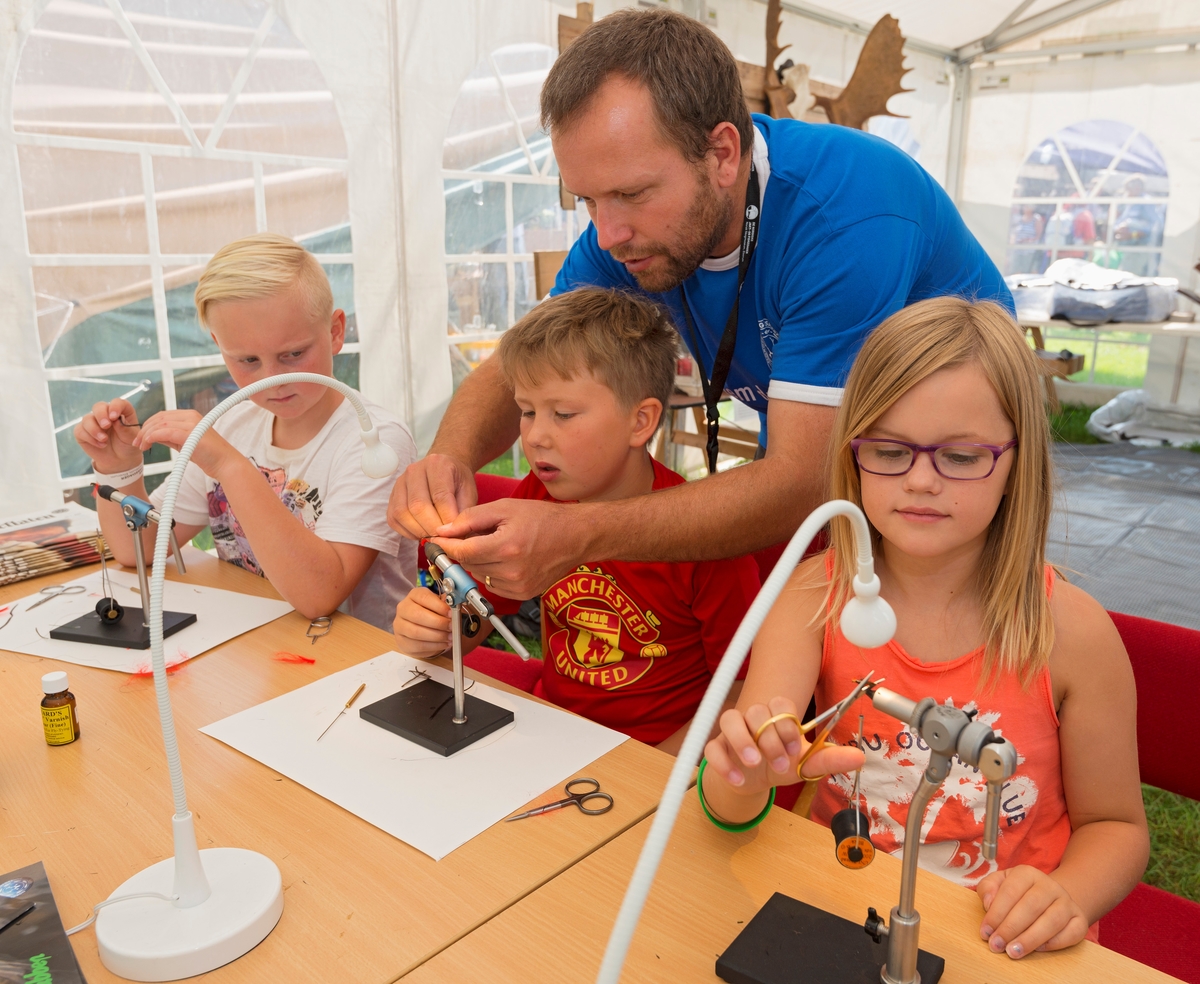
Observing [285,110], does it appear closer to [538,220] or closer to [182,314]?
[182,314]

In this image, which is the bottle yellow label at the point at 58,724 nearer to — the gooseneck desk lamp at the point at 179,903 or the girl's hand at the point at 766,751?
the gooseneck desk lamp at the point at 179,903

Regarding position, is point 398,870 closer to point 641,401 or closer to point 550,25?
point 641,401

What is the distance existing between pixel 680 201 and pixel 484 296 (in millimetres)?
3204

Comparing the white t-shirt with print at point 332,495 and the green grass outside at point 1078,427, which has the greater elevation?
the white t-shirt with print at point 332,495

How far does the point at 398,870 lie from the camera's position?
107 cm

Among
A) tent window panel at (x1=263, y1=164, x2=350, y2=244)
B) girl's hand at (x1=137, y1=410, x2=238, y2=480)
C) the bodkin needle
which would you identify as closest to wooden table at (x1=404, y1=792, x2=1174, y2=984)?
the bodkin needle

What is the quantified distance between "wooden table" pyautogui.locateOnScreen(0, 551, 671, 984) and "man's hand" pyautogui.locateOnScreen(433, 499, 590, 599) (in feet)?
1.06

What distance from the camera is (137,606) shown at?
1.89m

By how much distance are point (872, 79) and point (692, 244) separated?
466cm

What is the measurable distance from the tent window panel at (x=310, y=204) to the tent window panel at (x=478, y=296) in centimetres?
67

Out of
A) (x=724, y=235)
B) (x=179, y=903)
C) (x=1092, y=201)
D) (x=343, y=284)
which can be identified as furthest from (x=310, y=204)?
(x=1092, y=201)

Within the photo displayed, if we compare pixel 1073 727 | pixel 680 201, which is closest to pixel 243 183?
pixel 680 201

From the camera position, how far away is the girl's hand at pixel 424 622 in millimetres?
1553

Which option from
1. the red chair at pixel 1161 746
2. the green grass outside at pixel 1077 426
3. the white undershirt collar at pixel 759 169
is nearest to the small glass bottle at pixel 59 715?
the white undershirt collar at pixel 759 169
